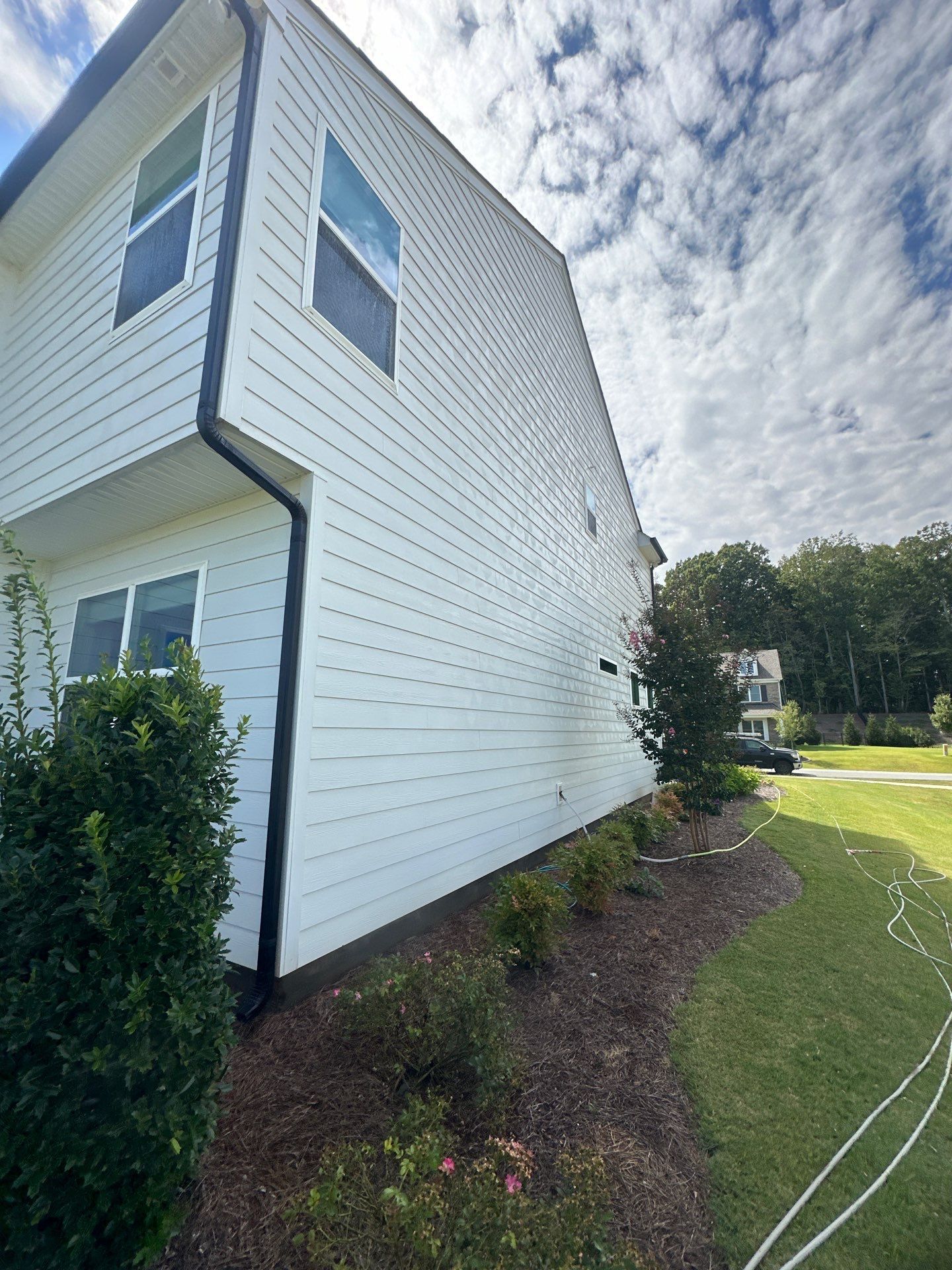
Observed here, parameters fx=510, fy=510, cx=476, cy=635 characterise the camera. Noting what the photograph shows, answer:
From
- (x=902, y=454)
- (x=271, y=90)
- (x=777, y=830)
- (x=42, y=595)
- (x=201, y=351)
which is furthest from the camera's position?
(x=902, y=454)

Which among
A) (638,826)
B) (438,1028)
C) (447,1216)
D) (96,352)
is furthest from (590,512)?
(447,1216)

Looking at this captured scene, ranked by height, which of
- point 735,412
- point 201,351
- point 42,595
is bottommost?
point 42,595

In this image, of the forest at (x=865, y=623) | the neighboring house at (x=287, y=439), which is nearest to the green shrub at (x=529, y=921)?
the neighboring house at (x=287, y=439)

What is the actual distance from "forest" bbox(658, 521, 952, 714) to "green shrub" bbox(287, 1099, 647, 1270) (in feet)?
142

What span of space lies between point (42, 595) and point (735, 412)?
13.3 metres

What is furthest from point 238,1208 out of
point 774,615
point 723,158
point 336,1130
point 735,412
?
point 774,615

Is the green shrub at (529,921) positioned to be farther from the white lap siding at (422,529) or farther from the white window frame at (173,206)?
the white window frame at (173,206)

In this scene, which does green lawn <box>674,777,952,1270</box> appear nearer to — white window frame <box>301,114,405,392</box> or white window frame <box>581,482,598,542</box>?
white window frame <box>301,114,405,392</box>

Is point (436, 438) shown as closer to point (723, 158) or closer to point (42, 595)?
point (42, 595)

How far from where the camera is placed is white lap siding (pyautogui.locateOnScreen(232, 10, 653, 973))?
3287 mm

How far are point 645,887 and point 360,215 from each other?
6809 millimetres

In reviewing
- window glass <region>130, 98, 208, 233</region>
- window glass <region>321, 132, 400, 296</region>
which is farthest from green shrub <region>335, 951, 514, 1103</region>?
window glass <region>130, 98, 208, 233</region>

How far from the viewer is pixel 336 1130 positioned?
2125mm

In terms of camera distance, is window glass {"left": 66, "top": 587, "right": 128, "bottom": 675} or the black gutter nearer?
the black gutter
